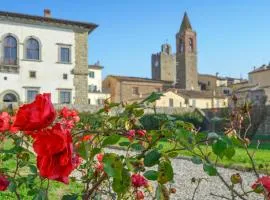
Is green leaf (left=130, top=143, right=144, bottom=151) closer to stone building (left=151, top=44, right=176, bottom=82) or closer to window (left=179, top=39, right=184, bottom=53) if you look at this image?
Answer: stone building (left=151, top=44, right=176, bottom=82)

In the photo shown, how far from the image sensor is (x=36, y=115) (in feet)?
3.59

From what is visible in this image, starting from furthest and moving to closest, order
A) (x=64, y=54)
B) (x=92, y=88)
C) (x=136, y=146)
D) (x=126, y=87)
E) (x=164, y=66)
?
(x=164, y=66) → (x=126, y=87) → (x=92, y=88) → (x=64, y=54) → (x=136, y=146)

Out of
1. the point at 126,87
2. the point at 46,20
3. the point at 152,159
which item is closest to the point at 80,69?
the point at 46,20

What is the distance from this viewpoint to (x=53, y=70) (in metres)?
29.1

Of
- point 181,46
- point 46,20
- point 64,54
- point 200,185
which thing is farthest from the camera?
point 181,46

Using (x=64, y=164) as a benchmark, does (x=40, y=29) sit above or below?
above

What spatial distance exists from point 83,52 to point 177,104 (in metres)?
27.0

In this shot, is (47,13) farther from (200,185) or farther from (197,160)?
(197,160)

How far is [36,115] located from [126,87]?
59.3m

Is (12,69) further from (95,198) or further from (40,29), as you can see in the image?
(95,198)

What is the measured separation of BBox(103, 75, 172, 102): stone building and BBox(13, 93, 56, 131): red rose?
5751 centimetres

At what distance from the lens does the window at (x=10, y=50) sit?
27703mm

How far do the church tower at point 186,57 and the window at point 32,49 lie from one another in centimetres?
4800

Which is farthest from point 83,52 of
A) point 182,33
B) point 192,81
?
point 182,33
